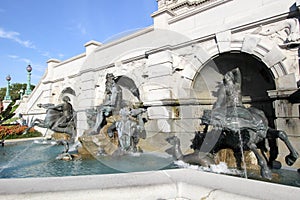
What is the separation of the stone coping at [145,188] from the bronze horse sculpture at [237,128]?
7.57 feet

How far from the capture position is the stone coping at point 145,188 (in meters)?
1.97

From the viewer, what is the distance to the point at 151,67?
866 centimetres

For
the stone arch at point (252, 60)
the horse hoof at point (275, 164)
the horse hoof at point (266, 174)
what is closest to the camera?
the horse hoof at point (266, 174)

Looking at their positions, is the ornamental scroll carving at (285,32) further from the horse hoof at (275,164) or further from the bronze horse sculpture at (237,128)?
the horse hoof at (275,164)

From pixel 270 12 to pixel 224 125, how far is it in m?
4.09

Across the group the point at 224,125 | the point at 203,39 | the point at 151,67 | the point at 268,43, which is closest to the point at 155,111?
the point at 151,67

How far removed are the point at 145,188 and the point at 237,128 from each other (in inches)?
120

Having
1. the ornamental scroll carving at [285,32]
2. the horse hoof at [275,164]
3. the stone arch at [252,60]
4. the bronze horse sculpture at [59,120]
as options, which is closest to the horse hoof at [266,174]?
the horse hoof at [275,164]

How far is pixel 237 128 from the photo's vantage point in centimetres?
445

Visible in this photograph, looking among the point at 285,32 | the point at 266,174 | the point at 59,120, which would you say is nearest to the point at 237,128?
the point at 266,174

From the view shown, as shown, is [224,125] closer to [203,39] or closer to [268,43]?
[268,43]

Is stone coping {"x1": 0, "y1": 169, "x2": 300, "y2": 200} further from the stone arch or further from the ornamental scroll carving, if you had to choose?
the ornamental scroll carving

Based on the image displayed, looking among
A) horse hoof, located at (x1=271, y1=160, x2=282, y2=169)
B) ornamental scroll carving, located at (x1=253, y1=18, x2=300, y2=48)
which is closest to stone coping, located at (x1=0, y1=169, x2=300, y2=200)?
horse hoof, located at (x1=271, y1=160, x2=282, y2=169)

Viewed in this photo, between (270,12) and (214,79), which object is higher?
(270,12)
